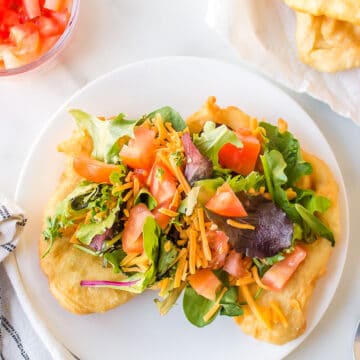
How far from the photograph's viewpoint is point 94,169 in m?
2.02

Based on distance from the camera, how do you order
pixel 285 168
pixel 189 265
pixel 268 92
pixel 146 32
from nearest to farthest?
1. pixel 189 265
2. pixel 285 168
3. pixel 268 92
4. pixel 146 32

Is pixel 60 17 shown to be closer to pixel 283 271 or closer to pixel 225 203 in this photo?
pixel 225 203

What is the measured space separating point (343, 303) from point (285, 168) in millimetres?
506

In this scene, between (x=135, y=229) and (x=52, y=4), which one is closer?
(x=135, y=229)

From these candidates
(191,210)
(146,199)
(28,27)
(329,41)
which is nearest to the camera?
(191,210)

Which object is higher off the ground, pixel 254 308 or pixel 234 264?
pixel 234 264

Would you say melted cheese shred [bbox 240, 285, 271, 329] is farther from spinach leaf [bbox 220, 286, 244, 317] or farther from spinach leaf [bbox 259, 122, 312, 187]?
spinach leaf [bbox 259, 122, 312, 187]

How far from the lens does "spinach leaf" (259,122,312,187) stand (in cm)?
205

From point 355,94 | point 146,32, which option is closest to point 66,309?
point 146,32

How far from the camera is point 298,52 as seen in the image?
224 centimetres

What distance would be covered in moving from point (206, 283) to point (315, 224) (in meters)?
0.34

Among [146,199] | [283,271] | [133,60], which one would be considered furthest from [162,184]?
[133,60]

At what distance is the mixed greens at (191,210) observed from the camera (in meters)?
1.94

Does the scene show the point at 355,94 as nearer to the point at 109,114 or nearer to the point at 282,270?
the point at 282,270
